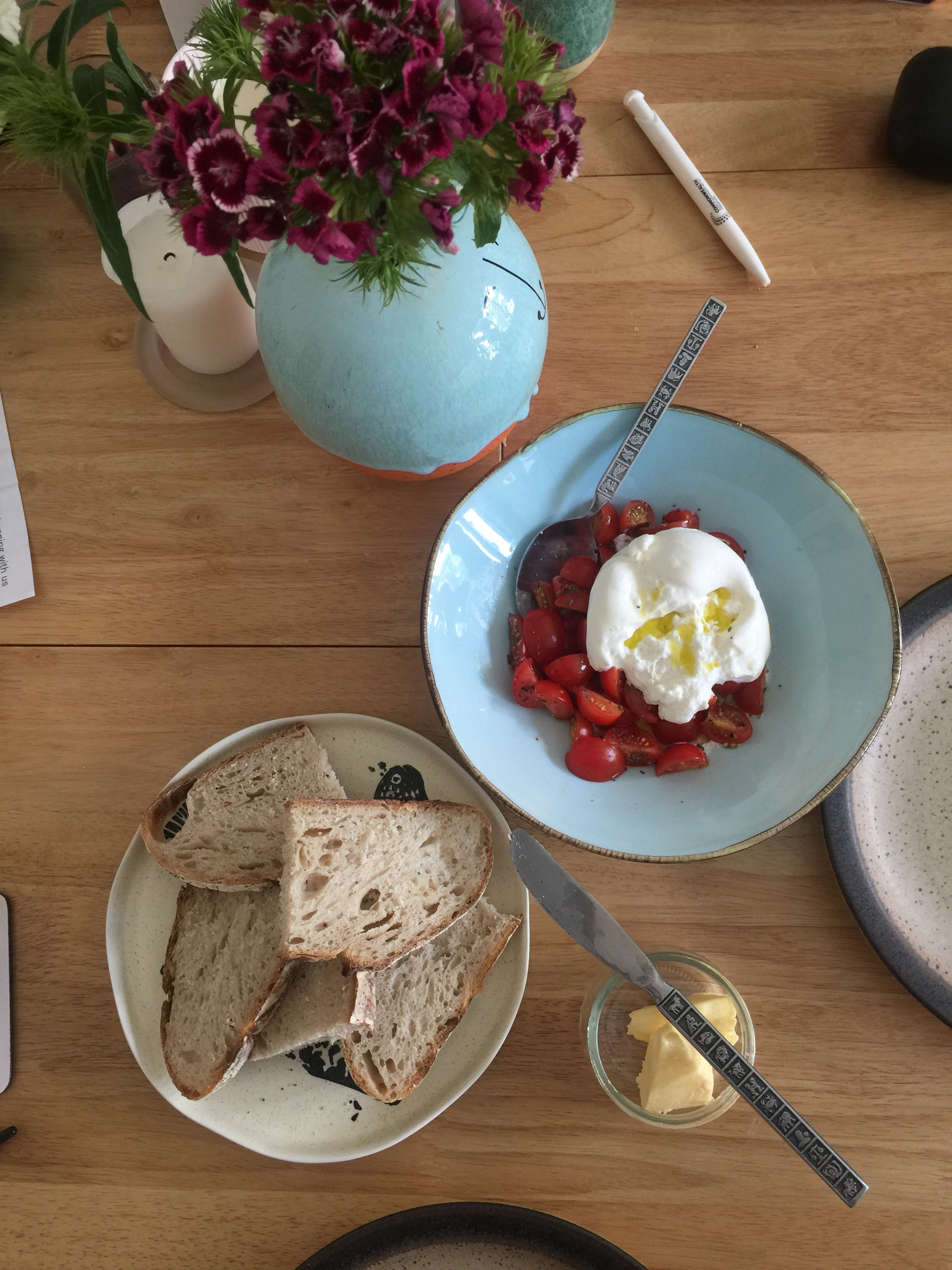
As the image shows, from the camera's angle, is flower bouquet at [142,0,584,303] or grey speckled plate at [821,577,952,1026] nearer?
flower bouquet at [142,0,584,303]

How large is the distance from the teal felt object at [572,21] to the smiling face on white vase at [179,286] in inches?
19.0

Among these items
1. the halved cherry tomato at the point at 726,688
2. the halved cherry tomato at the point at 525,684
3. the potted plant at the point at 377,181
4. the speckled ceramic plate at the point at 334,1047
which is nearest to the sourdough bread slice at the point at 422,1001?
the speckled ceramic plate at the point at 334,1047

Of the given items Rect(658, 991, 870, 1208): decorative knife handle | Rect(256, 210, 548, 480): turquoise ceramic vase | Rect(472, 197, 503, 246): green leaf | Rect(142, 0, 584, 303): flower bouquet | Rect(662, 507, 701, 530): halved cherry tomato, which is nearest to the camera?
Rect(142, 0, 584, 303): flower bouquet

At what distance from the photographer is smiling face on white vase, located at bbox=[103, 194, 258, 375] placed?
976 millimetres

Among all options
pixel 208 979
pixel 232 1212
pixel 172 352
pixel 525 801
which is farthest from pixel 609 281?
pixel 232 1212

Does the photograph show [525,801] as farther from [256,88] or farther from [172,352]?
[256,88]

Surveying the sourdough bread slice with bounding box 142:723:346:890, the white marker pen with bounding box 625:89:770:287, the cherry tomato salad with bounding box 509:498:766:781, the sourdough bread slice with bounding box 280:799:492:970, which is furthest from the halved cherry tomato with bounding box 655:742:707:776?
the white marker pen with bounding box 625:89:770:287

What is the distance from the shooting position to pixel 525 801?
924 millimetres

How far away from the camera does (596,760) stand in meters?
0.96

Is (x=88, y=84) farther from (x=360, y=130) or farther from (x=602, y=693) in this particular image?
(x=602, y=693)

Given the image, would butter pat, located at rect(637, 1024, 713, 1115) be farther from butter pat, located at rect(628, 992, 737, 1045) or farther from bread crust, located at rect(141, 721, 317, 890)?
bread crust, located at rect(141, 721, 317, 890)

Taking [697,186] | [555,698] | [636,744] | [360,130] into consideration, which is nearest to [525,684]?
[555,698]

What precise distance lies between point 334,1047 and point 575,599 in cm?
60

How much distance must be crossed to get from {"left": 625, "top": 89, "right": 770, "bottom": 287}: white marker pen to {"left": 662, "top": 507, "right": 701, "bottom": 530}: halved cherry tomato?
14.5 inches
